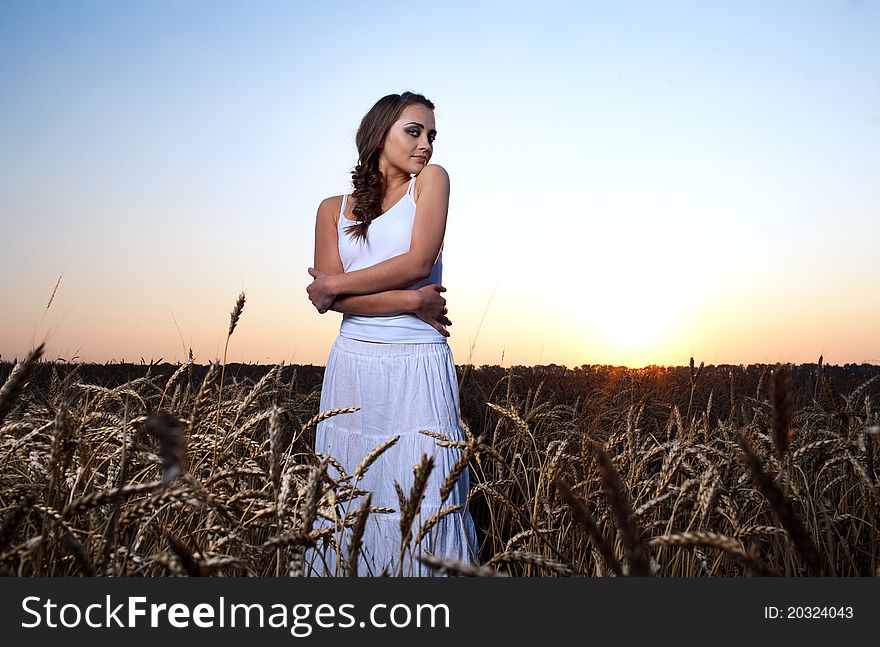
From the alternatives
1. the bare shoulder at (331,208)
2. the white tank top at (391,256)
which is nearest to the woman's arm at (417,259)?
the white tank top at (391,256)

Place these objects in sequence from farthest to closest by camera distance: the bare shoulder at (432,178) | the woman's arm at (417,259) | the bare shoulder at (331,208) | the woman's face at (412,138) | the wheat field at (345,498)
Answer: the bare shoulder at (331,208), the woman's face at (412,138), the bare shoulder at (432,178), the woman's arm at (417,259), the wheat field at (345,498)

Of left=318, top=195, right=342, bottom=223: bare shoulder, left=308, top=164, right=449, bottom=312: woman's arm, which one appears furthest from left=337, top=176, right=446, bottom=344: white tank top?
left=318, top=195, right=342, bottom=223: bare shoulder

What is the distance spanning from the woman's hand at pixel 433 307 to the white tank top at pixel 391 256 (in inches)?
1.9

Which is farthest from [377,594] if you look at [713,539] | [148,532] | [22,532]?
[22,532]

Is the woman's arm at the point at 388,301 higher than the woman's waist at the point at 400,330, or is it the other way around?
the woman's arm at the point at 388,301

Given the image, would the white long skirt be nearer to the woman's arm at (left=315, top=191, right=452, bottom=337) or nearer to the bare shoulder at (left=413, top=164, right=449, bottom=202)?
the woman's arm at (left=315, top=191, right=452, bottom=337)

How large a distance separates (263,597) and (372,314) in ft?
6.73

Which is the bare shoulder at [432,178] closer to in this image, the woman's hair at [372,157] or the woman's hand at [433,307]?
the woman's hair at [372,157]

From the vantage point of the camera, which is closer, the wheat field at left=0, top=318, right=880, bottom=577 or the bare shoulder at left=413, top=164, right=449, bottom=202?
the wheat field at left=0, top=318, right=880, bottom=577

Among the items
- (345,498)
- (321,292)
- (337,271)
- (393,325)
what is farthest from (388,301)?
(345,498)

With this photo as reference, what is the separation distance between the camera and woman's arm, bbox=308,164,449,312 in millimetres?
3068

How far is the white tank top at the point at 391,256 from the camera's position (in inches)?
129

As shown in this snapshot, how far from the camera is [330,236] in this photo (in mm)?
3537

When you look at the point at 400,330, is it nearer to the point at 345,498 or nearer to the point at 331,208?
the point at 331,208
